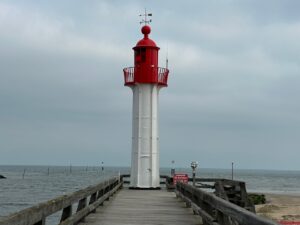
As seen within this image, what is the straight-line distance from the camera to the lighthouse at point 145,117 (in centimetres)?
2178

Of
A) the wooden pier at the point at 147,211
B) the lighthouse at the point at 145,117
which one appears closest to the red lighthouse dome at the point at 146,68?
the lighthouse at the point at 145,117

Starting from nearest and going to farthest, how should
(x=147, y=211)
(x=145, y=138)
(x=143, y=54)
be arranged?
1. (x=147, y=211)
2. (x=145, y=138)
3. (x=143, y=54)

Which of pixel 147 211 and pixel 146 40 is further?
pixel 146 40

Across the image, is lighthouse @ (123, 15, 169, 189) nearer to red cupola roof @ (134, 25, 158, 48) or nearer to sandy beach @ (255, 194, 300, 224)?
red cupola roof @ (134, 25, 158, 48)

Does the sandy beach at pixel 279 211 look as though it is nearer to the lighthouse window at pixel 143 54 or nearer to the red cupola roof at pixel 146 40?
the lighthouse window at pixel 143 54

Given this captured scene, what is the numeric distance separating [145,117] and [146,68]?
7.02ft

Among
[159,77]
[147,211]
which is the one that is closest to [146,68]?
[159,77]

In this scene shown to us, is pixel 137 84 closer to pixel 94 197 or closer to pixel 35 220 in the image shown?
pixel 94 197

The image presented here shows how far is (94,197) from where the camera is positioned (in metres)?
12.4

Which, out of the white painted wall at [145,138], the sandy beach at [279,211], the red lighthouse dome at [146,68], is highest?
the red lighthouse dome at [146,68]

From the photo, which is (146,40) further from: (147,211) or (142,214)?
(142,214)

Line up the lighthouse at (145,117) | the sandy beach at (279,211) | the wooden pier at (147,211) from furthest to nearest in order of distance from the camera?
the sandy beach at (279,211) < the lighthouse at (145,117) < the wooden pier at (147,211)

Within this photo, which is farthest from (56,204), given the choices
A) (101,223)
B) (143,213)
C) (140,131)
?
(140,131)

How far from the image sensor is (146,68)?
2205cm
